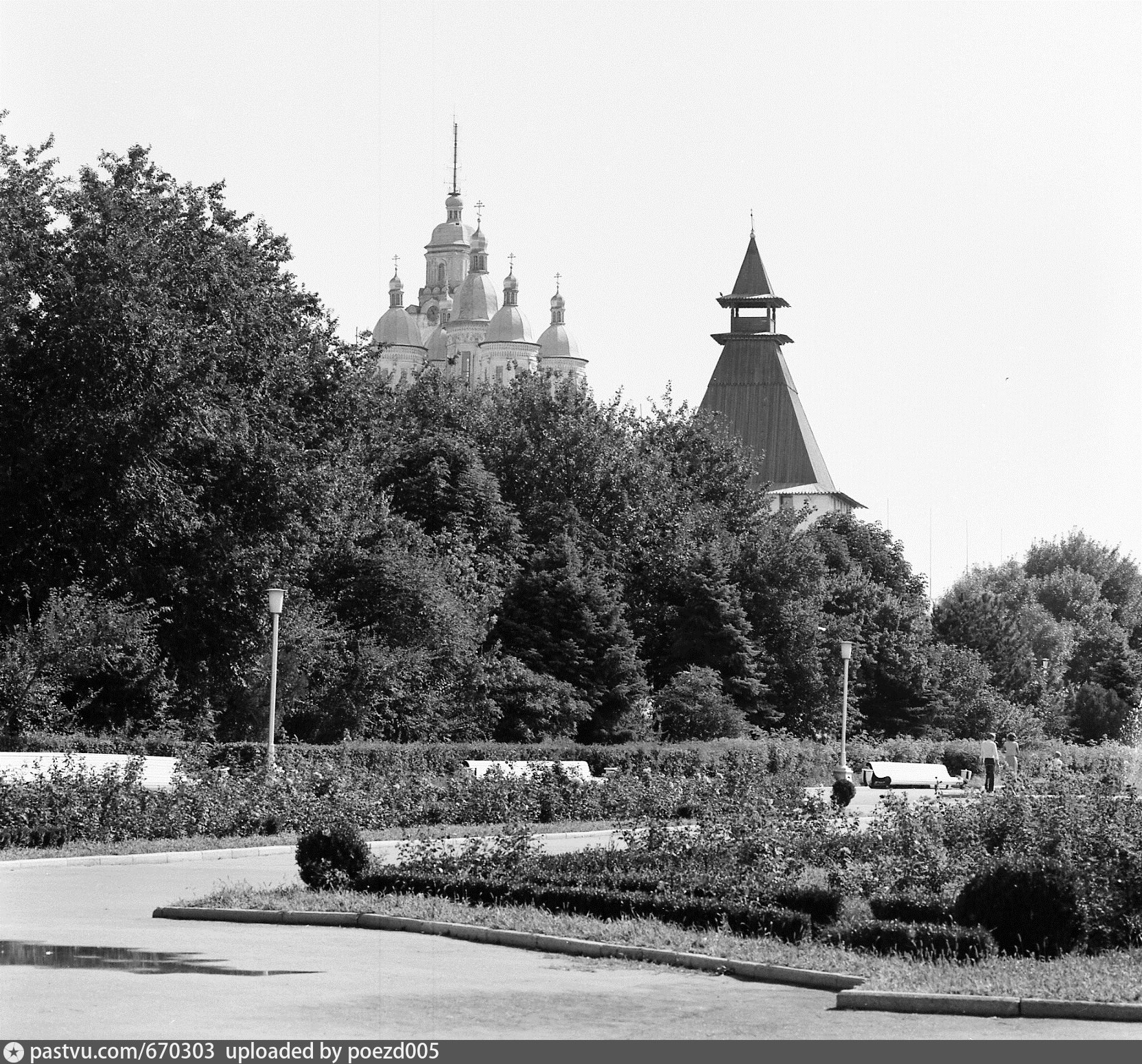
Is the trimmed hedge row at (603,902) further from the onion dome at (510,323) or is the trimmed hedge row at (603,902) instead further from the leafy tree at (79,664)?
the onion dome at (510,323)

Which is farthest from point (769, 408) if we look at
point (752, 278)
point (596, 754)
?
point (596, 754)

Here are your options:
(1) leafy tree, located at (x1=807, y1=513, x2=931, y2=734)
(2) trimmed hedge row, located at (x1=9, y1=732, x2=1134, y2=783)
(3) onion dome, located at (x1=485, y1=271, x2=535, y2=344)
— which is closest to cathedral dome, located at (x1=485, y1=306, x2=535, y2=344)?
(3) onion dome, located at (x1=485, y1=271, x2=535, y2=344)

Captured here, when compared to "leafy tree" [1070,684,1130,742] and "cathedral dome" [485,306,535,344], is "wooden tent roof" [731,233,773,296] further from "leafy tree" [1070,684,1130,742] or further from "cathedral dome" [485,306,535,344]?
"leafy tree" [1070,684,1130,742]

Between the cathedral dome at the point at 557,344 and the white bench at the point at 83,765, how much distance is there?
396 feet

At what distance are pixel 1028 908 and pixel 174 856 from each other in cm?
A: 1138

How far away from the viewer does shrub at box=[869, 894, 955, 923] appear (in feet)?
43.4

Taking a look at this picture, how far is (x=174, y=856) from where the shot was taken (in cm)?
2022

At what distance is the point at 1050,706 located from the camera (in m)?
69.9

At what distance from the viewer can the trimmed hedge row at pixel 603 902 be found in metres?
12.8

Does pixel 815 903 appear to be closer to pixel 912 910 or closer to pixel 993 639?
pixel 912 910

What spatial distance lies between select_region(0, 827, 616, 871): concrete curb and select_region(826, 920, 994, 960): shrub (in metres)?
6.42
